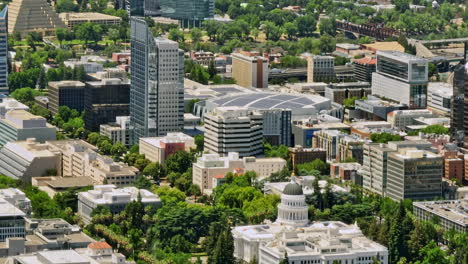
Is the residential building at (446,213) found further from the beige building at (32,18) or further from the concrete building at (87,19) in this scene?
the concrete building at (87,19)

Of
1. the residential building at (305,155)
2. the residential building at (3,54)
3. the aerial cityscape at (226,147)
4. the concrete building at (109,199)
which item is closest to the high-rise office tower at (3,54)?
the residential building at (3,54)

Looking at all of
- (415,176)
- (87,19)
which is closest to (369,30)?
(87,19)

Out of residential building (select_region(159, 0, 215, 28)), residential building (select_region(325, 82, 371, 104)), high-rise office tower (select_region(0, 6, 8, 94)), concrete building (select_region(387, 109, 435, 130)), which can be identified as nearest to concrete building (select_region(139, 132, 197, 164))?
concrete building (select_region(387, 109, 435, 130))

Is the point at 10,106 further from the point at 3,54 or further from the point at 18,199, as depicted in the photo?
the point at 18,199

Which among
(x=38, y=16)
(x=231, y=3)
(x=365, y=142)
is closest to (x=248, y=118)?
(x=365, y=142)

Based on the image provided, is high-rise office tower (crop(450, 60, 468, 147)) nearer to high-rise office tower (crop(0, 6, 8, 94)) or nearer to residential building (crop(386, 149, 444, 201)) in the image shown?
residential building (crop(386, 149, 444, 201))
